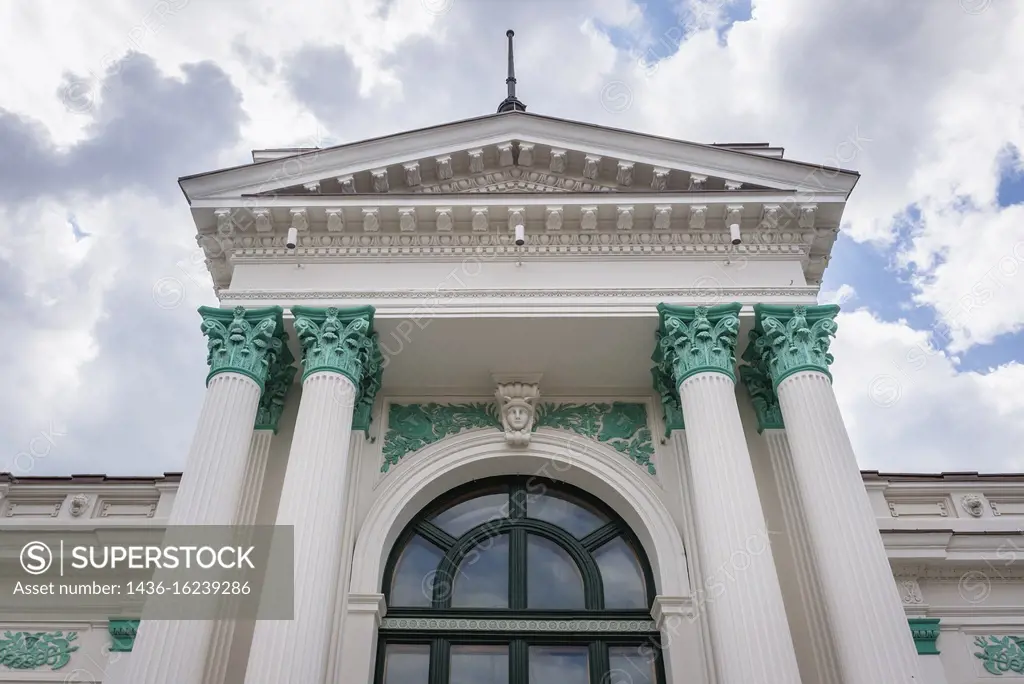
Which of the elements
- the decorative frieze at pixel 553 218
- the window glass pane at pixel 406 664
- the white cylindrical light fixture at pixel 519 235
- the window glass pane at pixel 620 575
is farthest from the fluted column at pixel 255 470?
the window glass pane at pixel 620 575

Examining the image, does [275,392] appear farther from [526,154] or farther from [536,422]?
[526,154]

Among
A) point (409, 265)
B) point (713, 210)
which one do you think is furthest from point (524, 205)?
point (713, 210)

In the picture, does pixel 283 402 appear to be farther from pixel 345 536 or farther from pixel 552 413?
pixel 552 413

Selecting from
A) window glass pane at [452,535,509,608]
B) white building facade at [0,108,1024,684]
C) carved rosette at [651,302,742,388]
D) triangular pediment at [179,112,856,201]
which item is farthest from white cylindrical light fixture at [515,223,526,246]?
window glass pane at [452,535,509,608]

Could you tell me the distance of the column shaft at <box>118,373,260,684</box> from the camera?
866 centimetres

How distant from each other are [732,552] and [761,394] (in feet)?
11.1

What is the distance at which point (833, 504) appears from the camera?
9.76 meters

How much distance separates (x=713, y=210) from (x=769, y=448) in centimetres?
341

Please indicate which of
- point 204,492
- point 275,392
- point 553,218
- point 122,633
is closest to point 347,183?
point 553,218

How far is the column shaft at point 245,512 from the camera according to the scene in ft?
32.4

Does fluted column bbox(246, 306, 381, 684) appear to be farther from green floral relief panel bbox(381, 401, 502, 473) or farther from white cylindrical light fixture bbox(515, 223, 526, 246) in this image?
white cylindrical light fixture bbox(515, 223, 526, 246)

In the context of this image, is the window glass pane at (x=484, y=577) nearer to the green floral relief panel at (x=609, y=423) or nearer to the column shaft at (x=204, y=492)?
the green floral relief panel at (x=609, y=423)

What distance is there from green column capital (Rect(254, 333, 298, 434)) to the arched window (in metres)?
2.49

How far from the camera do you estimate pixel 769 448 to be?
38.9ft
